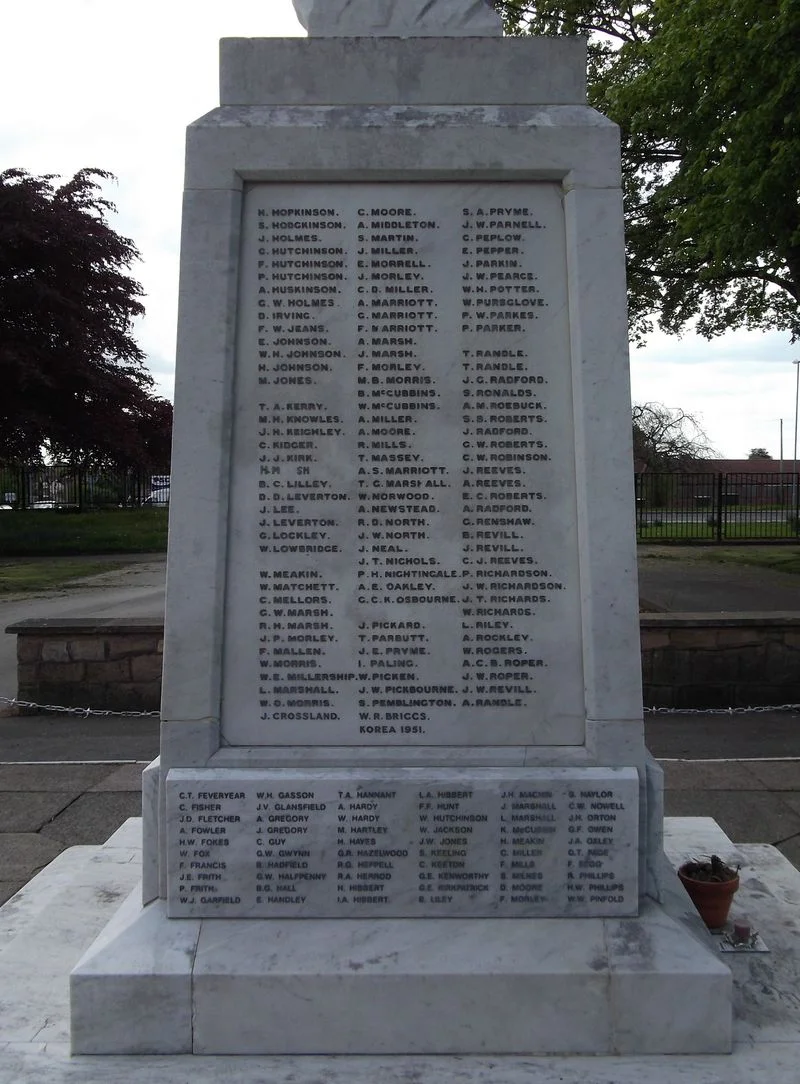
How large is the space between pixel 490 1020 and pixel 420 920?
358 mm

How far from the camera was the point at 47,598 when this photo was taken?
14.2 m

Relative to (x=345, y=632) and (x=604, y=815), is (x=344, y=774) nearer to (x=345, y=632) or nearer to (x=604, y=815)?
(x=345, y=632)

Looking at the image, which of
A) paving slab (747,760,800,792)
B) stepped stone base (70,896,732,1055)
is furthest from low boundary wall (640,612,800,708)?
stepped stone base (70,896,732,1055)

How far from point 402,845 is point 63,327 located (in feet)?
68.4

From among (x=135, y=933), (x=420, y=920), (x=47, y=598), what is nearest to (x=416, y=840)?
(x=420, y=920)

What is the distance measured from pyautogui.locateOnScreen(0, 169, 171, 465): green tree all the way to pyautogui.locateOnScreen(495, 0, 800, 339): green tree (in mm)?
11663

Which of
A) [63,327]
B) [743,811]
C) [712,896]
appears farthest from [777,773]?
[63,327]

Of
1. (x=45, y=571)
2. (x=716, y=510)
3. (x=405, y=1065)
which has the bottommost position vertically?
(x=405, y=1065)

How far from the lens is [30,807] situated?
5332 millimetres

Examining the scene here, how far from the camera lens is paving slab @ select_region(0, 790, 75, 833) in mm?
5050

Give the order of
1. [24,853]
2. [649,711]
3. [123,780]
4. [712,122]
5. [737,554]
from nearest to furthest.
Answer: [24,853] < [123,780] < [649,711] < [712,122] < [737,554]

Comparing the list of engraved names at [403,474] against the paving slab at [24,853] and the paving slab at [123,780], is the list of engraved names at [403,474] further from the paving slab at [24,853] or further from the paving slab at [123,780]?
the paving slab at [123,780]

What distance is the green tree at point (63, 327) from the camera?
21.0 m

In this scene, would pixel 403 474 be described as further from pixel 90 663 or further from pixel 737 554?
pixel 737 554
